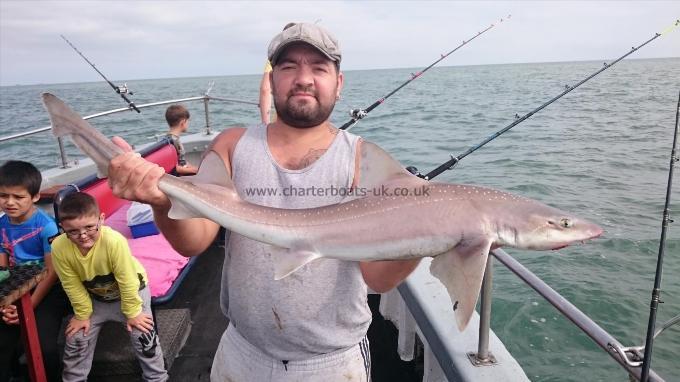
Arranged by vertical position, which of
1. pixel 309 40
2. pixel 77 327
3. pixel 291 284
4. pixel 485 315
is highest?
pixel 309 40

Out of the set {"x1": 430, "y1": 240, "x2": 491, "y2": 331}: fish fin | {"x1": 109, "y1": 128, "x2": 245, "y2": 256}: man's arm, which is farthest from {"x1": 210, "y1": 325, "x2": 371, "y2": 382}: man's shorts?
{"x1": 430, "y1": 240, "x2": 491, "y2": 331}: fish fin

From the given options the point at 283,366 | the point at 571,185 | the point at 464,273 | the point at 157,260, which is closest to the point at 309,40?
the point at 464,273

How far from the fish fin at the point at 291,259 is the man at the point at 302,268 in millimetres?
146

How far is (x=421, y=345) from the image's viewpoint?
3844mm

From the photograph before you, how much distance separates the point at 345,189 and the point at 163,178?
0.79 metres

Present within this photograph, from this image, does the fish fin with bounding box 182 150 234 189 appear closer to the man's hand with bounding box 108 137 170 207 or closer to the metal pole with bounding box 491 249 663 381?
the man's hand with bounding box 108 137 170 207

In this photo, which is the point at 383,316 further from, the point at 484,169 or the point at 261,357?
the point at 484,169

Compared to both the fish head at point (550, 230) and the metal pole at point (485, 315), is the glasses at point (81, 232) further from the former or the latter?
the fish head at point (550, 230)

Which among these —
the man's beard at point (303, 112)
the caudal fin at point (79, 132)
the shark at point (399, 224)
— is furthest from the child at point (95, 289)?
the man's beard at point (303, 112)

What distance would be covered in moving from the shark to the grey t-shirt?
20 cm

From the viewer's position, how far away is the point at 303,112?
207 cm

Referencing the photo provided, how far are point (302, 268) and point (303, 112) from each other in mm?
725

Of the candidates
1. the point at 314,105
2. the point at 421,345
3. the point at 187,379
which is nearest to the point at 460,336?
the point at 421,345

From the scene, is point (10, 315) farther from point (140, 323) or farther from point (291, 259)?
point (291, 259)
